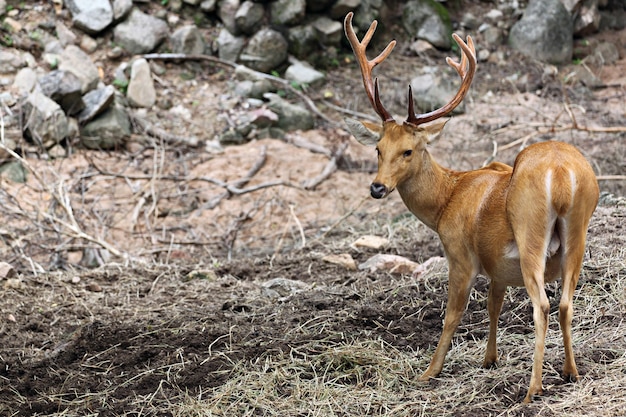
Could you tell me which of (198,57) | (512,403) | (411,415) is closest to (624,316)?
(512,403)

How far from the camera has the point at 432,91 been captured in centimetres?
1259

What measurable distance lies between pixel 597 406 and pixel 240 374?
2117 mm

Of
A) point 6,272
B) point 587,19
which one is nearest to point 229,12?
point 587,19

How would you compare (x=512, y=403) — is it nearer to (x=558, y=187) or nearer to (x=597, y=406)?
(x=597, y=406)

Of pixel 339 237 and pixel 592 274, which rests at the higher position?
pixel 592 274

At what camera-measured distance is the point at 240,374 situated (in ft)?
16.2

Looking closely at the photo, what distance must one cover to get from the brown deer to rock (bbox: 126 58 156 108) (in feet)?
23.9

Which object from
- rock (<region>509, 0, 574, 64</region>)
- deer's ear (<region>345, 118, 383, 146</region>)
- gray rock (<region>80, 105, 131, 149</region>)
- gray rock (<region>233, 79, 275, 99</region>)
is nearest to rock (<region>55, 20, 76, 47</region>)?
gray rock (<region>80, 105, 131, 149</region>)

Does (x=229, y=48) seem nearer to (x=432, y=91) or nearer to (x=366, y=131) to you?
(x=432, y=91)

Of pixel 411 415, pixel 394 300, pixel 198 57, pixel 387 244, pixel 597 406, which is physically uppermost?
pixel 597 406

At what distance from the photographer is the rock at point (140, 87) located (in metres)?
11.9

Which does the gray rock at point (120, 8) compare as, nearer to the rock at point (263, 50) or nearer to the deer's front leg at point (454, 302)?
the rock at point (263, 50)

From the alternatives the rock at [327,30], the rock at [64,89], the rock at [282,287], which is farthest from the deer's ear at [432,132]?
the rock at [327,30]

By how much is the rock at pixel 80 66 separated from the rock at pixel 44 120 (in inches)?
28.4
